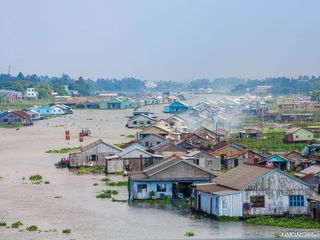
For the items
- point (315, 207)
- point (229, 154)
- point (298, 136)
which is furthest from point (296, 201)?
point (298, 136)

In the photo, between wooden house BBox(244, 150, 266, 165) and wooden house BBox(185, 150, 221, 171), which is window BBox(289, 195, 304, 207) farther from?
wooden house BBox(244, 150, 266, 165)

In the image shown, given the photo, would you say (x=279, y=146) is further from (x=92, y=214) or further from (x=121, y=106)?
(x=121, y=106)

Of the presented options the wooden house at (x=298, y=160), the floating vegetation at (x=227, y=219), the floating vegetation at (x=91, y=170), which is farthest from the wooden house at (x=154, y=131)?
the floating vegetation at (x=227, y=219)

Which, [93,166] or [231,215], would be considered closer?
[231,215]

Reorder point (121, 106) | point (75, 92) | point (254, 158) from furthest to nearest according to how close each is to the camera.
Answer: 1. point (75, 92)
2. point (121, 106)
3. point (254, 158)

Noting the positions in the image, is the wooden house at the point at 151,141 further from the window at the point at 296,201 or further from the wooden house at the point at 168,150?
the window at the point at 296,201

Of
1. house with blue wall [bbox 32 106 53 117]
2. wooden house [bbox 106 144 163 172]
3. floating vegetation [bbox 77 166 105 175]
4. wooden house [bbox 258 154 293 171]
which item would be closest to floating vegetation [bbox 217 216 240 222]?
wooden house [bbox 106 144 163 172]

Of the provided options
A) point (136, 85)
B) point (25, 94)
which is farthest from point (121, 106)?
point (136, 85)
